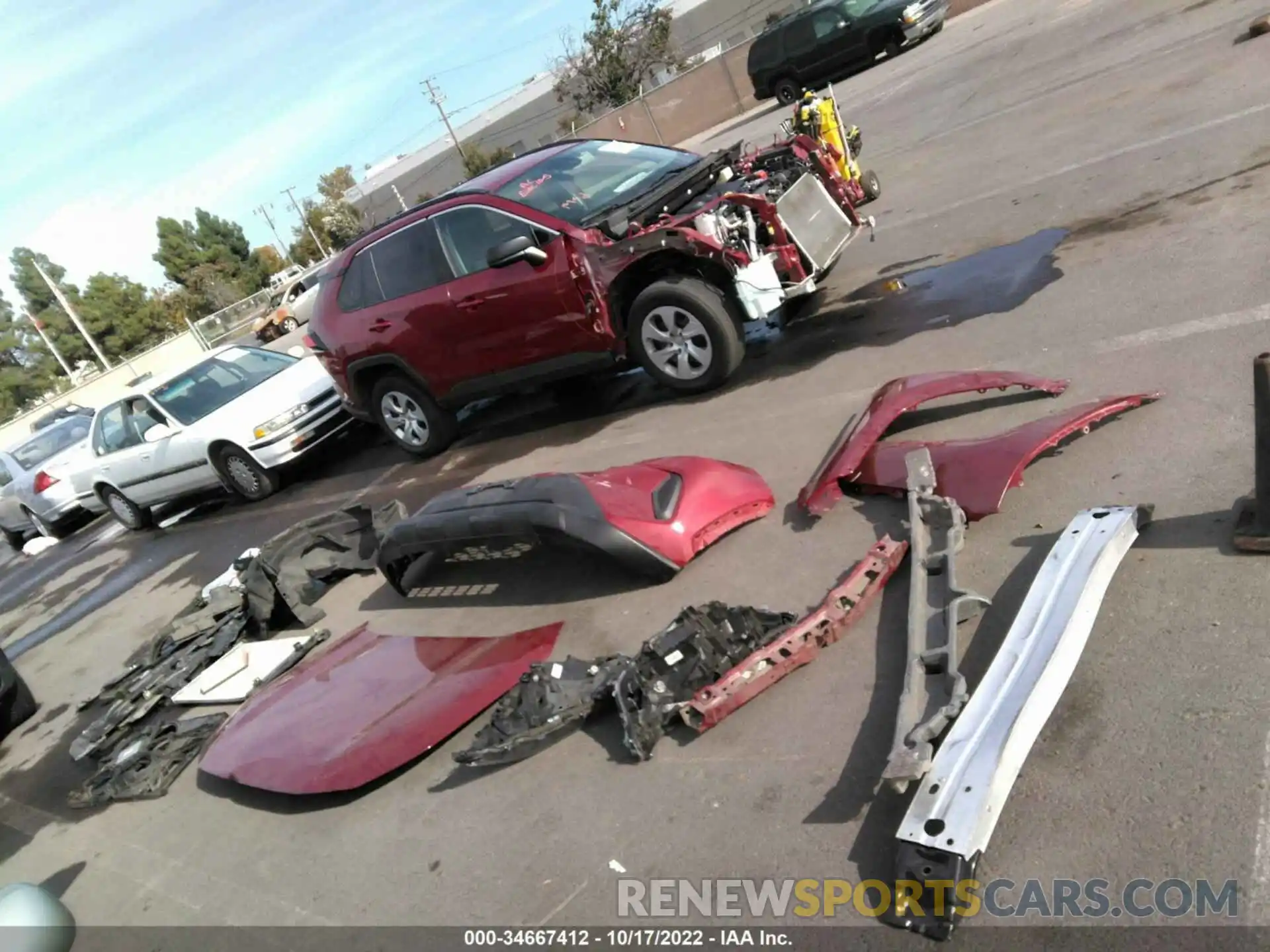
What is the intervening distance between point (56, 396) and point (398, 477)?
4139 cm

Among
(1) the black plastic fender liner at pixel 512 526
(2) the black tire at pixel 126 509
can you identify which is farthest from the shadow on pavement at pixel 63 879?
(2) the black tire at pixel 126 509

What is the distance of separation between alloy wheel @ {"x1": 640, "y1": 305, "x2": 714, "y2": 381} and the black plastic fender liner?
208 centimetres

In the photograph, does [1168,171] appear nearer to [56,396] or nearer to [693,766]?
[693,766]

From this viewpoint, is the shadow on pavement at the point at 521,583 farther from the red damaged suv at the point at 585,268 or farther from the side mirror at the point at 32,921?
the side mirror at the point at 32,921

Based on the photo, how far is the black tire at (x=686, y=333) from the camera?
6.49 metres

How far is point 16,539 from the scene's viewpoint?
16609 mm

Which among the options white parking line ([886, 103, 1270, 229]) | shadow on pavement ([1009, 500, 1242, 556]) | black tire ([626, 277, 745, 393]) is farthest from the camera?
white parking line ([886, 103, 1270, 229])

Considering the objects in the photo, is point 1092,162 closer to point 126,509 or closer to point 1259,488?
point 1259,488

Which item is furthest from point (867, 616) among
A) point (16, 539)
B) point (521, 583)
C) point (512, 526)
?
point (16, 539)

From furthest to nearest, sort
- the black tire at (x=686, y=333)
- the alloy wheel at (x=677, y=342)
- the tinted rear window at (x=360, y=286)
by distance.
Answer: the tinted rear window at (x=360, y=286)
the alloy wheel at (x=677, y=342)
the black tire at (x=686, y=333)

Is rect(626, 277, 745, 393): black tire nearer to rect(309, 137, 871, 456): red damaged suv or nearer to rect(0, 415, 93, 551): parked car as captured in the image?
rect(309, 137, 871, 456): red damaged suv

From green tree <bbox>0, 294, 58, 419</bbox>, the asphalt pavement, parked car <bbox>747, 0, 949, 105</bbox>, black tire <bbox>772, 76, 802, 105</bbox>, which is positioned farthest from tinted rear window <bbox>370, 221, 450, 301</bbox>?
green tree <bbox>0, 294, 58, 419</bbox>

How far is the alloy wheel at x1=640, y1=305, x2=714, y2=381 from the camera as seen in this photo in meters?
6.64

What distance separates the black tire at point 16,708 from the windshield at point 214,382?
12.8 ft
